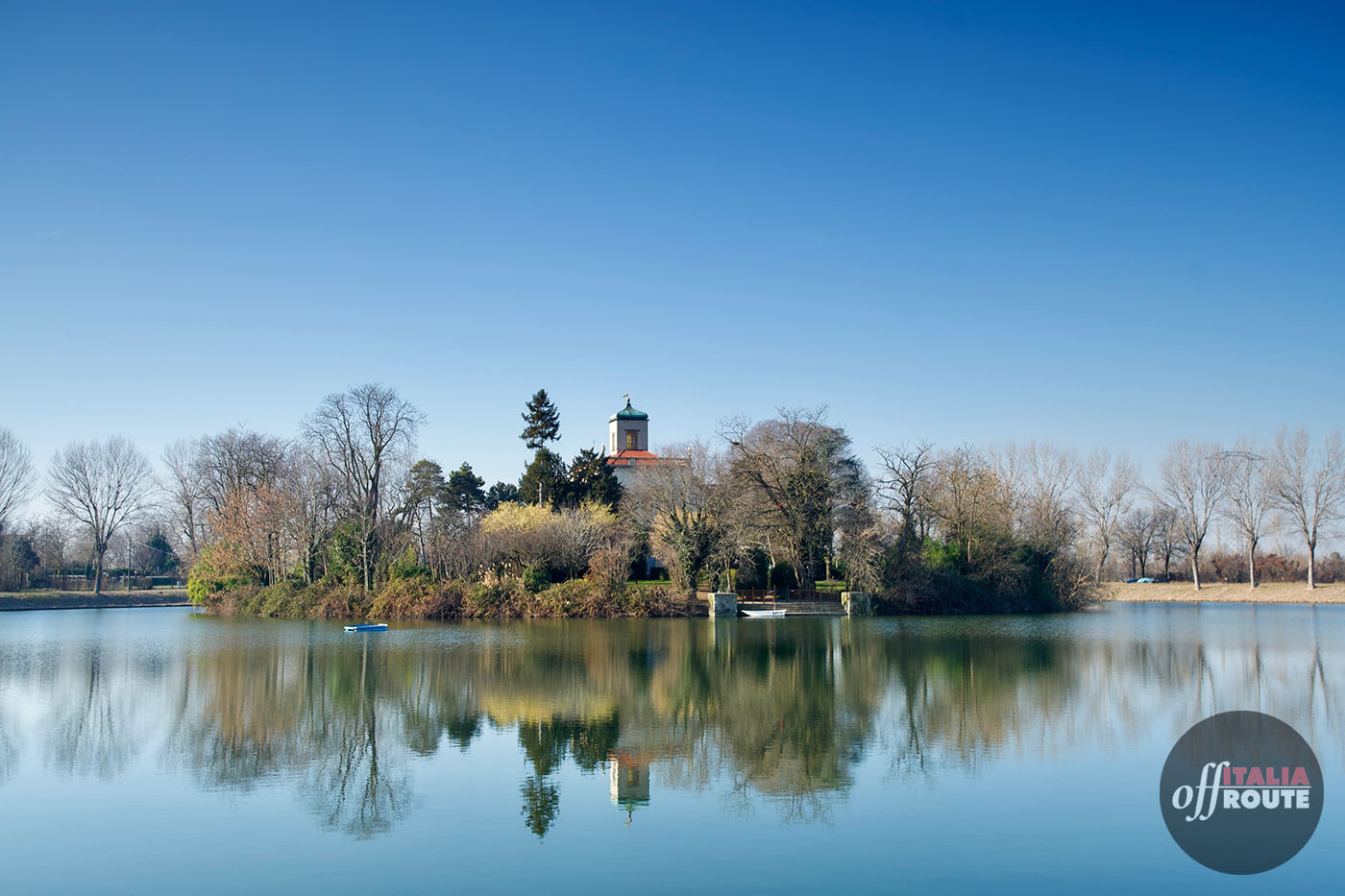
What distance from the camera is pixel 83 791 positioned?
32.5 feet

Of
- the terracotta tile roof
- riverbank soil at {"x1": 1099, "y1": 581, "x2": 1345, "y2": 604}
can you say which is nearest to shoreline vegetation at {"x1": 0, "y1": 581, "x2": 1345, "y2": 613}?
the terracotta tile roof

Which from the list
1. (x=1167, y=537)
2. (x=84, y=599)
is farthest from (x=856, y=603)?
(x=84, y=599)

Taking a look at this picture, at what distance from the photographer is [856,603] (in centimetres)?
3897

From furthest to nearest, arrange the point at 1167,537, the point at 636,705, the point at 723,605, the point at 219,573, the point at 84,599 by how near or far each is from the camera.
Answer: the point at 1167,537 < the point at 84,599 < the point at 219,573 < the point at 723,605 < the point at 636,705

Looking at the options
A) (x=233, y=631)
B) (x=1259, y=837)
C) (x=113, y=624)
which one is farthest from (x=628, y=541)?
(x=1259, y=837)

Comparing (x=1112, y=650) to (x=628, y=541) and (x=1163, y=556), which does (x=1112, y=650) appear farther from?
(x=1163, y=556)

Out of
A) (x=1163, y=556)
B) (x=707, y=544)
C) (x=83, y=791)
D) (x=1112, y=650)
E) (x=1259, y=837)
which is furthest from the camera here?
(x=1163, y=556)

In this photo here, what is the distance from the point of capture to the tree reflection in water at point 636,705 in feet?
34.8

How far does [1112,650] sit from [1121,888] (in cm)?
1767

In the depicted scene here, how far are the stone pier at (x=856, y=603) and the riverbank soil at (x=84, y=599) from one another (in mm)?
38324

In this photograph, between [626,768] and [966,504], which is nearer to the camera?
[626,768]

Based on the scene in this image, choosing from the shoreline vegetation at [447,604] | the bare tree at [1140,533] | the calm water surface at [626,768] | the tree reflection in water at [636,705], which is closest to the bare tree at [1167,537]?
the bare tree at [1140,533]

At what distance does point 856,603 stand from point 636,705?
2577cm

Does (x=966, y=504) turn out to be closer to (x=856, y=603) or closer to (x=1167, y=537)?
(x=856, y=603)
